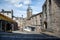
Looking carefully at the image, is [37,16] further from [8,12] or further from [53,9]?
[53,9]

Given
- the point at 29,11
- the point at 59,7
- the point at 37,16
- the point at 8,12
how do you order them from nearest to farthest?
the point at 59,7, the point at 37,16, the point at 8,12, the point at 29,11

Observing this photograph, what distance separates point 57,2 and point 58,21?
2.37 m

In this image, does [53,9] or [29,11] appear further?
[29,11]

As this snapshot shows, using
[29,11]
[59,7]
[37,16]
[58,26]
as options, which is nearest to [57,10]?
[59,7]

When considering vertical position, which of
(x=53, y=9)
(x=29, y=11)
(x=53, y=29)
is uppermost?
(x=29, y=11)

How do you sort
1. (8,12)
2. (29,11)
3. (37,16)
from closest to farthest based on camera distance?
(37,16) < (8,12) < (29,11)

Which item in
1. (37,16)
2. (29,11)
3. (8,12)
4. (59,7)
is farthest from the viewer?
(29,11)

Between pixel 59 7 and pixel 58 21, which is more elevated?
pixel 59 7

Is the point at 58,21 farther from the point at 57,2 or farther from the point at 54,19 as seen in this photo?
the point at 57,2

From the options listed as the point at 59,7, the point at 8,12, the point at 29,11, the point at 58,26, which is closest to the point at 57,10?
the point at 59,7

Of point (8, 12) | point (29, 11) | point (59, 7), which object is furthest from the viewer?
point (29, 11)

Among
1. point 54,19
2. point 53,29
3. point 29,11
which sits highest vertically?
point 29,11

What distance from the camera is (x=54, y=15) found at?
779 inches

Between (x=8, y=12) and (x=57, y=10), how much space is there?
1351 inches
